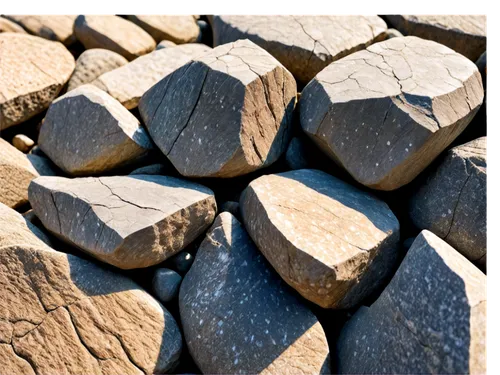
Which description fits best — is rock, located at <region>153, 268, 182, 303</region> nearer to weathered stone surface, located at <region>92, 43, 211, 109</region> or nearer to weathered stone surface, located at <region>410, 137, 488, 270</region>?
weathered stone surface, located at <region>92, 43, 211, 109</region>

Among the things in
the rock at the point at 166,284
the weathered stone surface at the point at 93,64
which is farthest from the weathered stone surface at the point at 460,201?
the weathered stone surface at the point at 93,64

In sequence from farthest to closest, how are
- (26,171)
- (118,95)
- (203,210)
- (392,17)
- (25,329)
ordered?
(392,17)
(118,95)
(26,171)
(203,210)
(25,329)

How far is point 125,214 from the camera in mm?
2623

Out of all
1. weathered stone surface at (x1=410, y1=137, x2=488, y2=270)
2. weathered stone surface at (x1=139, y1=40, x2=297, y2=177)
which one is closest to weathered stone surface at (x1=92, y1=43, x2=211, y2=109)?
weathered stone surface at (x1=139, y1=40, x2=297, y2=177)

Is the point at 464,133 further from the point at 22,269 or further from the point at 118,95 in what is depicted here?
the point at 22,269

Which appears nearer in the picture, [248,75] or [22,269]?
[22,269]

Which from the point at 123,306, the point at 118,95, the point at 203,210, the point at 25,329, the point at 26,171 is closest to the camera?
the point at 25,329

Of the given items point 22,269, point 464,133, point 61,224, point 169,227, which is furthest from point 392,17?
point 22,269

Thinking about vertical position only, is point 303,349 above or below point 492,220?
below

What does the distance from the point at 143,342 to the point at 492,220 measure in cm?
179

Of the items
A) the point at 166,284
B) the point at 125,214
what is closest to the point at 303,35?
the point at 125,214

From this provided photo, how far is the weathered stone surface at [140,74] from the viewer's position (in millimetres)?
3453

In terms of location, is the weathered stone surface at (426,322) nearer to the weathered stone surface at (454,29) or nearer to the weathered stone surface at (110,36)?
the weathered stone surface at (454,29)

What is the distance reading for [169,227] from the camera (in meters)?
2.65
